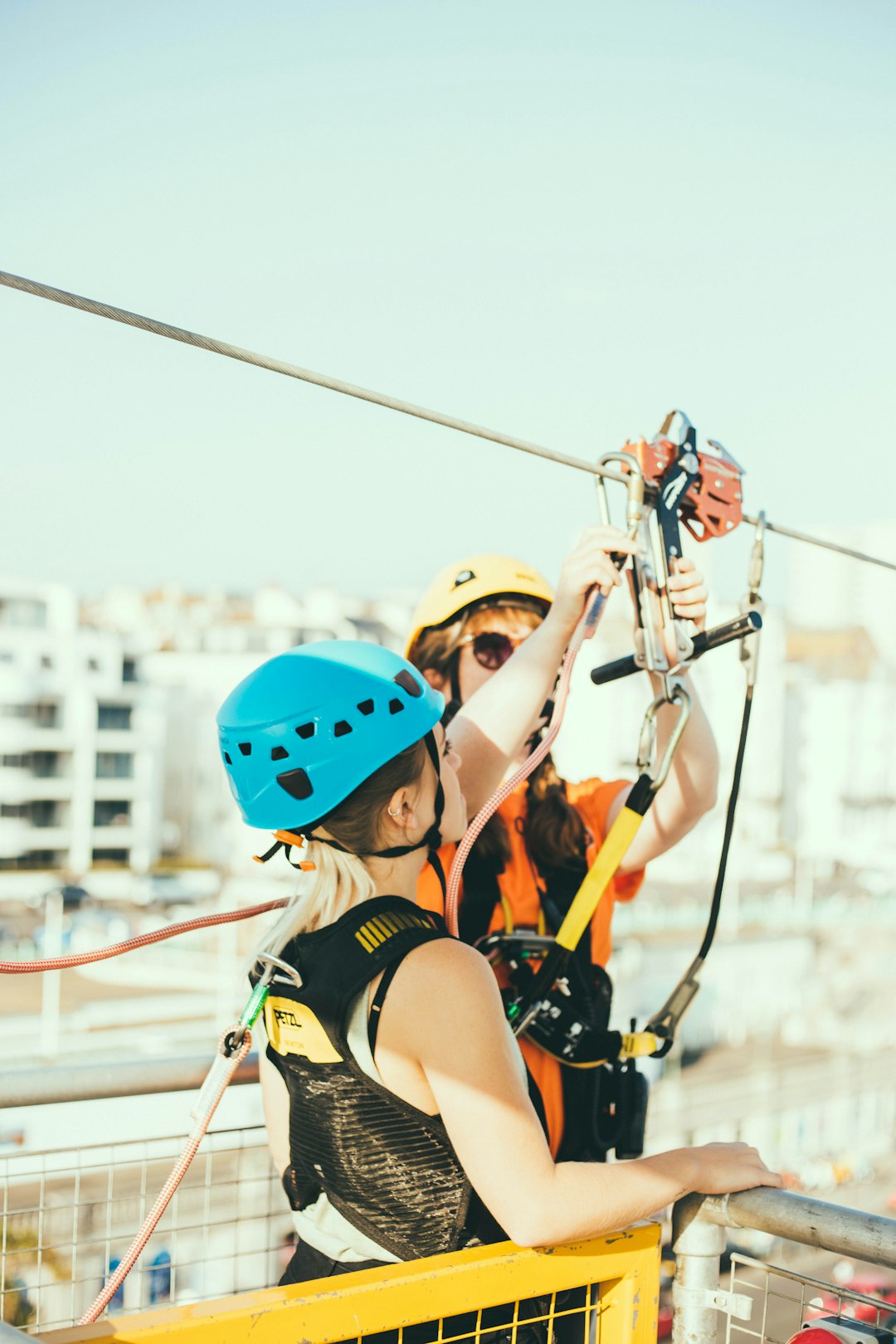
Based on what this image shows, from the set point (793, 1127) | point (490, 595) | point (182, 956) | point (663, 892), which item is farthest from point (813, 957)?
point (490, 595)

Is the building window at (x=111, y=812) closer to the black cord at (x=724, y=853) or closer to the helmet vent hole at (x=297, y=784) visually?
the black cord at (x=724, y=853)

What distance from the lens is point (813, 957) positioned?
54875 mm

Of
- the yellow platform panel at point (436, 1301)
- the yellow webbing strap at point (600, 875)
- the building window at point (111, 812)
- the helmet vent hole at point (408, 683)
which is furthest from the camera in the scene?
the building window at point (111, 812)

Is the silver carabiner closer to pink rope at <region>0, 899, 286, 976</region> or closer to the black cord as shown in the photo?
pink rope at <region>0, 899, 286, 976</region>

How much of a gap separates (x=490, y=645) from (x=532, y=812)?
43 cm

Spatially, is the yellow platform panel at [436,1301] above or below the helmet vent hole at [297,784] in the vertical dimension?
below

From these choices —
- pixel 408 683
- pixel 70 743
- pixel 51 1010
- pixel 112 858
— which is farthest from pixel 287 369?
pixel 112 858

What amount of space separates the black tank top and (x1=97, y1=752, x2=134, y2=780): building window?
5534 centimetres

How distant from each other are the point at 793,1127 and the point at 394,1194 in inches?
1672

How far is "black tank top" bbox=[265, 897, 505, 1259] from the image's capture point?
1.80m

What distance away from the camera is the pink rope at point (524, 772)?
2.20 meters

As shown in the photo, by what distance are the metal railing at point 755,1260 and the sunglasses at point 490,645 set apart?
1293mm

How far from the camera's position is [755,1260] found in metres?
2.00

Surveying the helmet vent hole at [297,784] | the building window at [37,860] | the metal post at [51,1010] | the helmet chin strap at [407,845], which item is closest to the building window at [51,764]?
the building window at [37,860]
